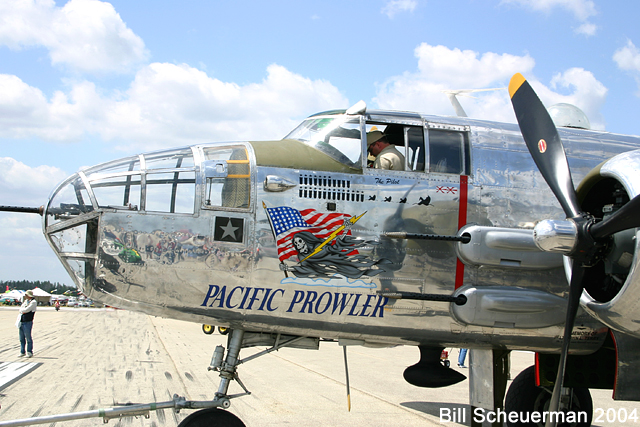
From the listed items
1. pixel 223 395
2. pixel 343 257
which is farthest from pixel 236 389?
pixel 343 257

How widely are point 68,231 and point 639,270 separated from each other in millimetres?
5361

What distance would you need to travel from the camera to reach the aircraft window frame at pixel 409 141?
586cm

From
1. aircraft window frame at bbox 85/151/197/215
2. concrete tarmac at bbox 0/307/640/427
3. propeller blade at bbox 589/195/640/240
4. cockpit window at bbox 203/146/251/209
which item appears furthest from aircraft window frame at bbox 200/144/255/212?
concrete tarmac at bbox 0/307/640/427

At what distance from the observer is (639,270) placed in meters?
4.43

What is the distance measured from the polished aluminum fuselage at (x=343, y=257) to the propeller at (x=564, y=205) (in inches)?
20.0

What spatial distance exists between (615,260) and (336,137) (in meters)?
3.18

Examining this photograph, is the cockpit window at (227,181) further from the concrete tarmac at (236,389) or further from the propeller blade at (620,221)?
the concrete tarmac at (236,389)

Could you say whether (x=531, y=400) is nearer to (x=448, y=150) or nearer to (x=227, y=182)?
(x=448, y=150)

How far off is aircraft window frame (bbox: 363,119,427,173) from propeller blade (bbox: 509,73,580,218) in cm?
113

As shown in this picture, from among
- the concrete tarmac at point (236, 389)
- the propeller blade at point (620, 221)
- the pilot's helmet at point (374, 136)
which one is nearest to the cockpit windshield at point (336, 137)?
the pilot's helmet at point (374, 136)

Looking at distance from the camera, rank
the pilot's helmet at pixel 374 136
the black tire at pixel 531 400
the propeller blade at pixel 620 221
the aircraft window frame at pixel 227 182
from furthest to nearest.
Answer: the black tire at pixel 531 400, the pilot's helmet at pixel 374 136, the aircraft window frame at pixel 227 182, the propeller blade at pixel 620 221

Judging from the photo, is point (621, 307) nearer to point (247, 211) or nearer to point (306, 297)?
point (306, 297)

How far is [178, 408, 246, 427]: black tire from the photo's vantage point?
5152 mm

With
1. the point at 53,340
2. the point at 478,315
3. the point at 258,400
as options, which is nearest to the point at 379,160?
the point at 478,315
